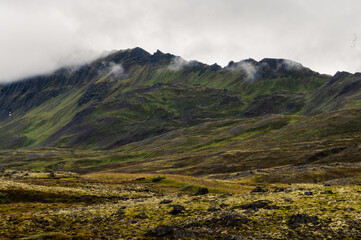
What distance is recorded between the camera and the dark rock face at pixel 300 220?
2159 centimetres

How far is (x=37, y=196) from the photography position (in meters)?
43.7

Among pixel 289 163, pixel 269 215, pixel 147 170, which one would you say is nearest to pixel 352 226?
pixel 269 215

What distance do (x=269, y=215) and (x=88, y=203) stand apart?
91.1 ft

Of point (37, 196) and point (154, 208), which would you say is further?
point (37, 196)

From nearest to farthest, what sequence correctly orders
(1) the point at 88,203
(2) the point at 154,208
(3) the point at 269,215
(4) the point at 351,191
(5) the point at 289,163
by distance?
(3) the point at 269,215
(4) the point at 351,191
(2) the point at 154,208
(1) the point at 88,203
(5) the point at 289,163

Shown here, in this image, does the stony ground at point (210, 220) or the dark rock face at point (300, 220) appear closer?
the stony ground at point (210, 220)

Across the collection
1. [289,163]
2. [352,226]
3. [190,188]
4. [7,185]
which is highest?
[7,185]

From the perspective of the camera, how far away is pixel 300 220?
72.5ft

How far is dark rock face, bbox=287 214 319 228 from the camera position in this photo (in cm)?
2159

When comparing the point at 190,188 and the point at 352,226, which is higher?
the point at 352,226

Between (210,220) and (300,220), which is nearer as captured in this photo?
(300,220)

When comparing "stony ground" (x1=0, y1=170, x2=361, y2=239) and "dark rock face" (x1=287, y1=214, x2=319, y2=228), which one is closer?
"stony ground" (x1=0, y1=170, x2=361, y2=239)

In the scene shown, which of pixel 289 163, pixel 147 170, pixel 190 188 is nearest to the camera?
pixel 190 188

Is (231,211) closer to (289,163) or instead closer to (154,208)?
(154,208)
